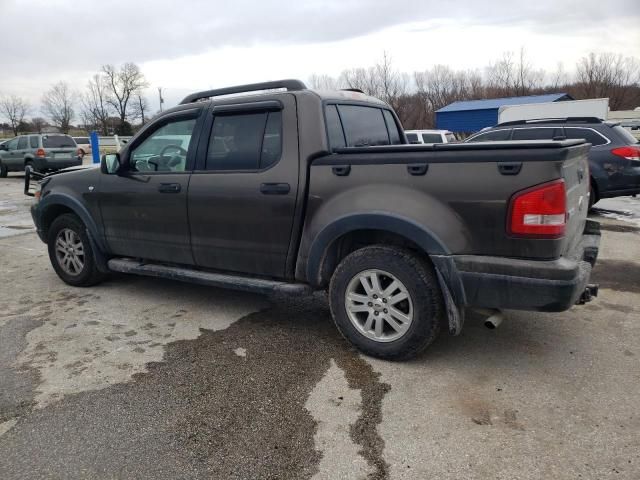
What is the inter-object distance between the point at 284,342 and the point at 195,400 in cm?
99

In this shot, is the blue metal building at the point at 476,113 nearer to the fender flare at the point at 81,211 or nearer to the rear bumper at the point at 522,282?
the fender flare at the point at 81,211

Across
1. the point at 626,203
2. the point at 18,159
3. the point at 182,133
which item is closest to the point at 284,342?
the point at 182,133

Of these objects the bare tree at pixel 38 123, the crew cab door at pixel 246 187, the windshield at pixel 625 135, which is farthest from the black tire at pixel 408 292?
the bare tree at pixel 38 123

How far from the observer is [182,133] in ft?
15.0

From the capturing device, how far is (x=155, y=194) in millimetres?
4609

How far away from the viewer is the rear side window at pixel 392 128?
4.92m

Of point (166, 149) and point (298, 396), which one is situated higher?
point (166, 149)

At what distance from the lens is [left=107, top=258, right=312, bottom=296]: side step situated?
3.98 m

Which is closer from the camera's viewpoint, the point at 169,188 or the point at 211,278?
the point at 211,278

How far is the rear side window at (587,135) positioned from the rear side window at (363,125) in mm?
6182

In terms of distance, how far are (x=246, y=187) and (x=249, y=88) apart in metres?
0.90

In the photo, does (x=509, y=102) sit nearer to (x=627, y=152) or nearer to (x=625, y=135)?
(x=625, y=135)

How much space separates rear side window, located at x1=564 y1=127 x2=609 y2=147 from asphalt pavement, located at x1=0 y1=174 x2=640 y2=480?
5.14m

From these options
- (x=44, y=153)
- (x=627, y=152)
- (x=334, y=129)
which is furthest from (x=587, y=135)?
(x=44, y=153)
